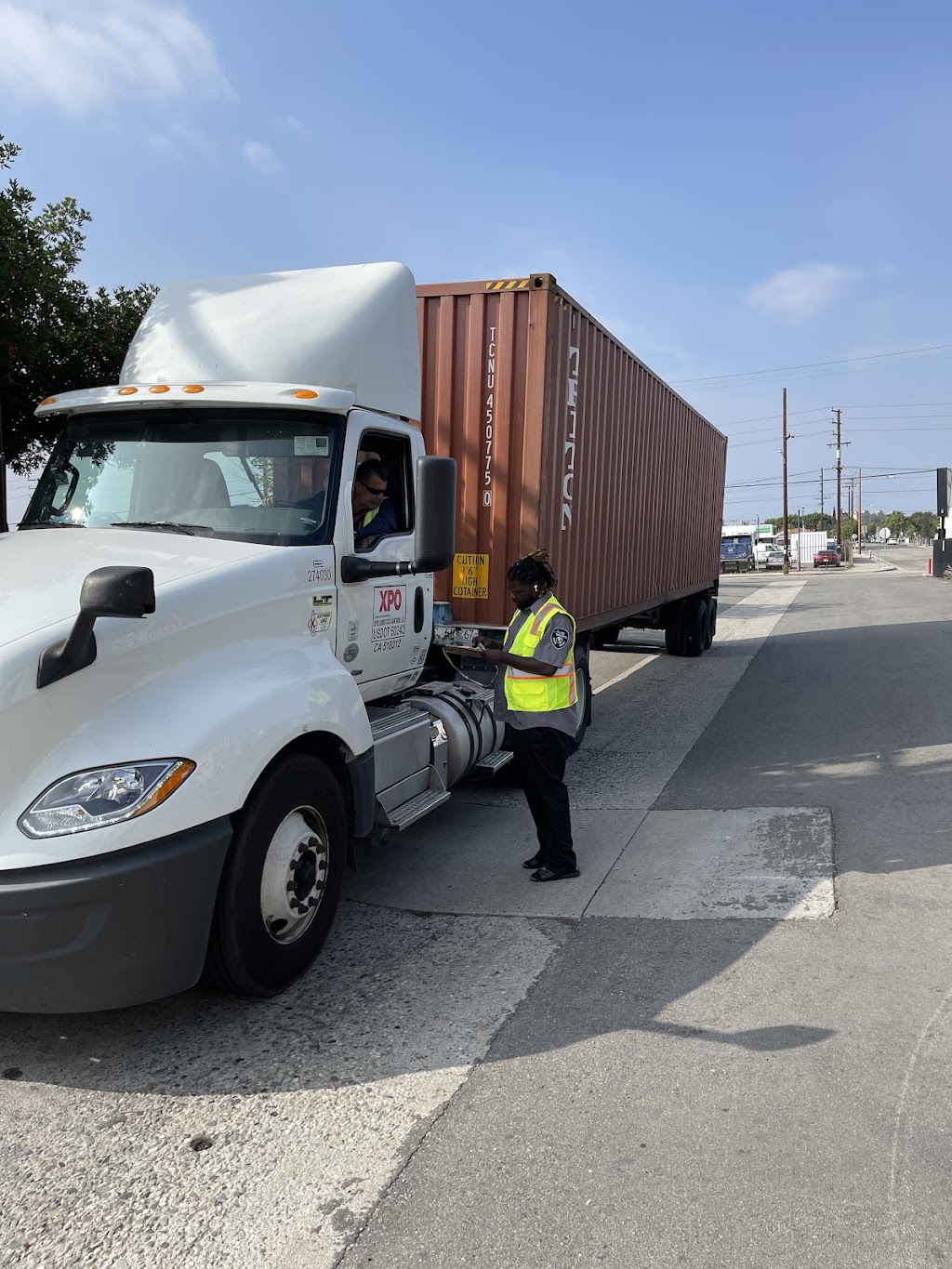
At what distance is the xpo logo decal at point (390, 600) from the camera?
5.12 metres

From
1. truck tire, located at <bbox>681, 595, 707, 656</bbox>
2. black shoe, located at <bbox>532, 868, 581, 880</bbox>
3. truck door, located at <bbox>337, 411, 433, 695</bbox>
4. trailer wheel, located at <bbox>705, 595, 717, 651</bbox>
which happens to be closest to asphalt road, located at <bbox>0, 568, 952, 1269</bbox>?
black shoe, located at <bbox>532, 868, 581, 880</bbox>

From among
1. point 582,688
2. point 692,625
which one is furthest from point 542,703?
point 692,625

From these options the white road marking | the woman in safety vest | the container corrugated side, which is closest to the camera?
the woman in safety vest

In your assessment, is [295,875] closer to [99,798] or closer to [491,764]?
[99,798]

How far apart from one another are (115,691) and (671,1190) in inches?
89.8

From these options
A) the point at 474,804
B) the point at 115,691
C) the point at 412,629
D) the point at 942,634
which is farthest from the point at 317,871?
the point at 942,634

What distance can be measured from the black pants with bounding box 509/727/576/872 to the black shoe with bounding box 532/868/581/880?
18 millimetres

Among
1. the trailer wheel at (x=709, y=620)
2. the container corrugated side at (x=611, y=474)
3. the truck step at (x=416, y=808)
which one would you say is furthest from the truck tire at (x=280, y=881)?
the trailer wheel at (x=709, y=620)

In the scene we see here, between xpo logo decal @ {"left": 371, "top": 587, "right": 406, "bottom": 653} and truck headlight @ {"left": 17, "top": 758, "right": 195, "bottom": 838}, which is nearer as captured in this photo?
truck headlight @ {"left": 17, "top": 758, "right": 195, "bottom": 838}

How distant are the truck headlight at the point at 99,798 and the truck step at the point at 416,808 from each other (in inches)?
70.4

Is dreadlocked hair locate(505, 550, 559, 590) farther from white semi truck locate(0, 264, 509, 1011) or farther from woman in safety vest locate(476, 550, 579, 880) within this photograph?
white semi truck locate(0, 264, 509, 1011)

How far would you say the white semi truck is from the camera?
3.09m

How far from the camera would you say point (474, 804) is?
7113mm

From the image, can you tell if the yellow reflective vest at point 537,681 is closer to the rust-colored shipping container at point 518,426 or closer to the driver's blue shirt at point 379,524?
the driver's blue shirt at point 379,524
